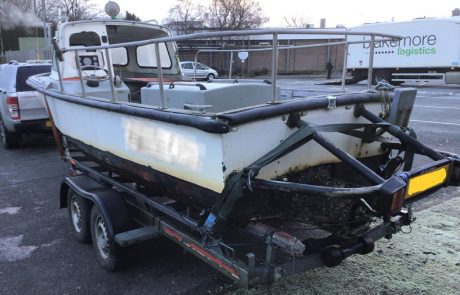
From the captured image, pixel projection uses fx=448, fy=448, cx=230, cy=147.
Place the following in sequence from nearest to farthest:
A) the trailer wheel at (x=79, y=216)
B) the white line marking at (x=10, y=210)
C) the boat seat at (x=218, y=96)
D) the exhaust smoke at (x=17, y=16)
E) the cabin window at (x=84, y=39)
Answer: the boat seat at (x=218, y=96) < the trailer wheel at (x=79, y=216) < the white line marking at (x=10, y=210) < the cabin window at (x=84, y=39) < the exhaust smoke at (x=17, y=16)

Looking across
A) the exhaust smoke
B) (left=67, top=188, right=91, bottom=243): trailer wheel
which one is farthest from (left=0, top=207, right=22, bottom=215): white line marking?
the exhaust smoke

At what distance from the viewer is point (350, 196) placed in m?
2.79

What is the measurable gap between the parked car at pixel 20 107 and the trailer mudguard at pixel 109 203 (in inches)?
181

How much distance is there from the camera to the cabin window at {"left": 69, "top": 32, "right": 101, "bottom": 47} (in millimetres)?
6715

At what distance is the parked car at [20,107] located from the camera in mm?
8828

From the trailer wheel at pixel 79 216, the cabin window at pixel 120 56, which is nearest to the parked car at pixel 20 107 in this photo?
the cabin window at pixel 120 56

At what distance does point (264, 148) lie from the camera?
10.3 ft

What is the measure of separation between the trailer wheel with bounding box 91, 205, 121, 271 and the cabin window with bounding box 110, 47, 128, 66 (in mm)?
3582

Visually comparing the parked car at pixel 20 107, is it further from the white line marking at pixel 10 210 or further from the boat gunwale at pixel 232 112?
the boat gunwale at pixel 232 112

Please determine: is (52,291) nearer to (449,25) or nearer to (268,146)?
(268,146)

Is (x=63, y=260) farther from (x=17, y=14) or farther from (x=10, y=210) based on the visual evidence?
(x=17, y=14)

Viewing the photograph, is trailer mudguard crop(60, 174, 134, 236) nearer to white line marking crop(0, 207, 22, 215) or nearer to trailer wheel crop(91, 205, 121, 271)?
trailer wheel crop(91, 205, 121, 271)

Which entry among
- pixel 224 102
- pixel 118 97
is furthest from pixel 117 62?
pixel 224 102

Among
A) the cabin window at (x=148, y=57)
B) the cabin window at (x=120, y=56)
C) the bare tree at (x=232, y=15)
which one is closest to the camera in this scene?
the cabin window at (x=120, y=56)
